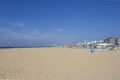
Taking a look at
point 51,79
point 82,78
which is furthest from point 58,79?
point 82,78

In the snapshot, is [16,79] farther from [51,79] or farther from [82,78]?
[82,78]

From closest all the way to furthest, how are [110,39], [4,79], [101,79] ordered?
[4,79] < [101,79] < [110,39]

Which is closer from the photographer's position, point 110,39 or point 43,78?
point 43,78

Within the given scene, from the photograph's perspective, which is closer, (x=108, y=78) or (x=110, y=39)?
(x=108, y=78)

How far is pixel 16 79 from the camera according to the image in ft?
20.5

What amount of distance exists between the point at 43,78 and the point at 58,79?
0.60 metres

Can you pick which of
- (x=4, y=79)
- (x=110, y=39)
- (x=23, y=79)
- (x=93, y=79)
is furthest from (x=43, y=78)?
(x=110, y=39)

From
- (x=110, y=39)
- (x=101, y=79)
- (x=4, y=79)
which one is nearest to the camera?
(x=4, y=79)

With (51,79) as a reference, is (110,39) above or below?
above

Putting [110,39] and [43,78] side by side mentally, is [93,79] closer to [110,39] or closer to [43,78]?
[43,78]

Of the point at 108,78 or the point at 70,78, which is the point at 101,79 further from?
the point at 70,78

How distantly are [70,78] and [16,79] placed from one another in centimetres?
209

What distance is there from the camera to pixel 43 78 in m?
6.49

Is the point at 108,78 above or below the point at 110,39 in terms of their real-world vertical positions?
below
